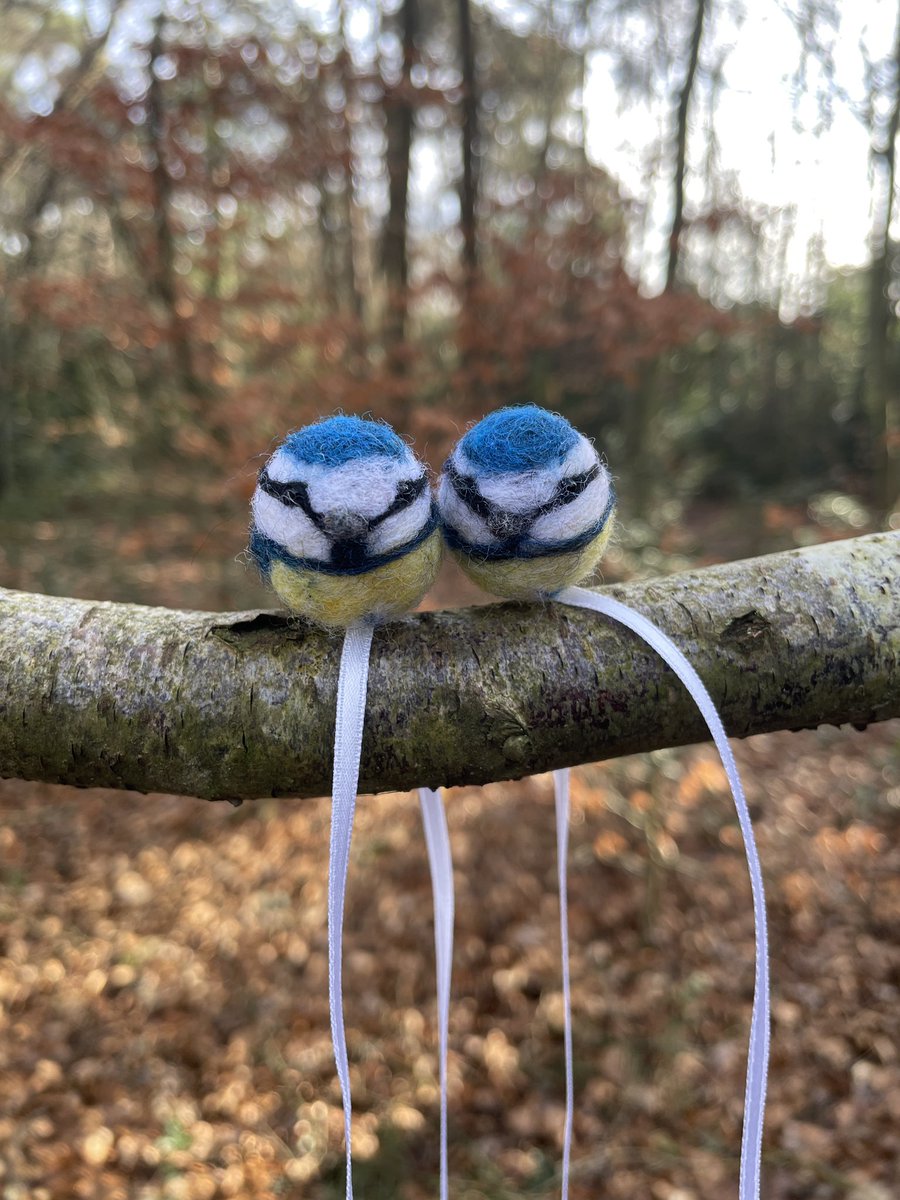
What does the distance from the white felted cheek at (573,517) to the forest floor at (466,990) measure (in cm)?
105

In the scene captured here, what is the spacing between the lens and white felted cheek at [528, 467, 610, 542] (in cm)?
83

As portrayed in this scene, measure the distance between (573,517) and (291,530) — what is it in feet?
0.97

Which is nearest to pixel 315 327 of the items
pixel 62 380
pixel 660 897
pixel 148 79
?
pixel 148 79

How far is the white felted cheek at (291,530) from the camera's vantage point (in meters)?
0.77

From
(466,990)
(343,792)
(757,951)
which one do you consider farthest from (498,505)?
(466,990)

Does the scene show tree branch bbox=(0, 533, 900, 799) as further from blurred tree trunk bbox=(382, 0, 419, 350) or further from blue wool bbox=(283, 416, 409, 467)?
blurred tree trunk bbox=(382, 0, 419, 350)

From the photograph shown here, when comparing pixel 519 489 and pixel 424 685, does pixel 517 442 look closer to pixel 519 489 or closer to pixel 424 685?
pixel 519 489

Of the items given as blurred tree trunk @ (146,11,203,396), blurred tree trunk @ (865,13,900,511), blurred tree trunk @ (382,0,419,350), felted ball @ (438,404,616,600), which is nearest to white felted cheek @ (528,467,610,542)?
felted ball @ (438,404,616,600)

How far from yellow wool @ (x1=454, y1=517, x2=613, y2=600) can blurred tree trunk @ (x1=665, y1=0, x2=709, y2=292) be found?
14.2 feet

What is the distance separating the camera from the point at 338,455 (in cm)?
77

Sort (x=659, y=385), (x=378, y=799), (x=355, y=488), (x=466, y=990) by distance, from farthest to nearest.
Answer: (x=659, y=385), (x=378, y=799), (x=466, y=990), (x=355, y=488)

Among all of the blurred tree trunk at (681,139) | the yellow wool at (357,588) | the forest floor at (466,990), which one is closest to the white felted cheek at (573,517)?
the yellow wool at (357,588)

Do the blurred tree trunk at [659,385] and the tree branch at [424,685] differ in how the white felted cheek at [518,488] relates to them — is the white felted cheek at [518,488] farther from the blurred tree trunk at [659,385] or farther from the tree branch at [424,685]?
the blurred tree trunk at [659,385]

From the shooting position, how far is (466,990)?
8.59 ft
